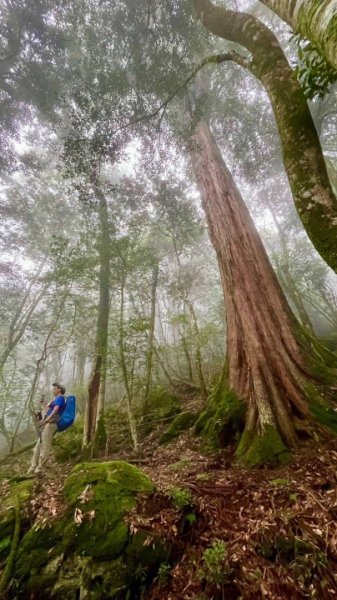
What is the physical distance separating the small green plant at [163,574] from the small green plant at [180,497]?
0.54m

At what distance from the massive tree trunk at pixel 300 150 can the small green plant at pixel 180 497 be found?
2822mm

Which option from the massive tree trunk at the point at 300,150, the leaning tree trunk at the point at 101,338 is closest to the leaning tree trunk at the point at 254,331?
the massive tree trunk at the point at 300,150

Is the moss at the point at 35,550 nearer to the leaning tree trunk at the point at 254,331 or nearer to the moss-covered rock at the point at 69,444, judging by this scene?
the leaning tree trunk at the point at 254,331

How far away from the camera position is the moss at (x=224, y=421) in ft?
16.5

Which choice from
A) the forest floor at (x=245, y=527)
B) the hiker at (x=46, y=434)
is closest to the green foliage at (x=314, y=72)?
the forest floor at (x=245, y=527)

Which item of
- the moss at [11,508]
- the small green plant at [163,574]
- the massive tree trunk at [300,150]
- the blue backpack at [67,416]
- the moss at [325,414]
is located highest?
the massive tree trunk at [300,150]

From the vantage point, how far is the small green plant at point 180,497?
3.04 meters

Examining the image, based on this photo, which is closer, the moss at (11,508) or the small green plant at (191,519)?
the small green plant at (191,519)

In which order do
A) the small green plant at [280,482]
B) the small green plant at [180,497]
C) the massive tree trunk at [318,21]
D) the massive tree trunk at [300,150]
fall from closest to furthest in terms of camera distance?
1. the massive tree trunk at [318,21]
2. the massive tree trunk at [300,150]
3. the small green plant at [180,497]
4. the small green plant at [280,482]

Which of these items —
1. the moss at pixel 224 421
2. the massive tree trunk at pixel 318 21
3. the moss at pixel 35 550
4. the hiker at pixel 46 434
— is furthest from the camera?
the hiker at pixel 46 434

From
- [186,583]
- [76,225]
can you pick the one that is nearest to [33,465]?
[186,583]

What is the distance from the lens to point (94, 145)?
707cm

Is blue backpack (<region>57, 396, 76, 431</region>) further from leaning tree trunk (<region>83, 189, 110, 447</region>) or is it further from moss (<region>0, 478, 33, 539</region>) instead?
moss (<region>0, 478, 33, 539</region>)

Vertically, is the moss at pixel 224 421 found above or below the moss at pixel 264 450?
above
